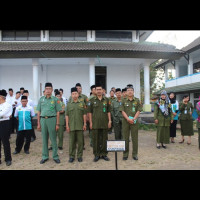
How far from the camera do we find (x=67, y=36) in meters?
13.2

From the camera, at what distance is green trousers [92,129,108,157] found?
4746 millimetres

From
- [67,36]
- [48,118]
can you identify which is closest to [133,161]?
[48,118]

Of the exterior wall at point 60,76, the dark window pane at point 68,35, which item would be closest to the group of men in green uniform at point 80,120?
the exterior wall at point 60,76

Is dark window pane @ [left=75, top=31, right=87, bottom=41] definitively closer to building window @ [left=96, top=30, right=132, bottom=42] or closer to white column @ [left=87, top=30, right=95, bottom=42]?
white column @ [left=87, top=30, right=95, bottom=42]

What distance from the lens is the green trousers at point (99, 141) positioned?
15.6 ft

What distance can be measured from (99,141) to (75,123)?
31.8 inches

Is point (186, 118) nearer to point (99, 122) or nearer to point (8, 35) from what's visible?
point (99, 122)

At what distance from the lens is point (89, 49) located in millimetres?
10695

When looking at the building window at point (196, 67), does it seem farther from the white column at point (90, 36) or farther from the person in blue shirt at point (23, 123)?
the person in blue shirt at point (23, 123)

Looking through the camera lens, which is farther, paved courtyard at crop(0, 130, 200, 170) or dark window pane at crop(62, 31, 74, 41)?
dark window pane at crop(62, 31, 74, 41)

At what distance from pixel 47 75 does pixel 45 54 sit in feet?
8.37

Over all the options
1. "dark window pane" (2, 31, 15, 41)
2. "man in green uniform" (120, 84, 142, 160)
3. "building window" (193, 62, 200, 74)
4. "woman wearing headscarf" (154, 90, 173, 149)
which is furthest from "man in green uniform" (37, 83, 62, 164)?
"building window" (193, 62, 200, 74)

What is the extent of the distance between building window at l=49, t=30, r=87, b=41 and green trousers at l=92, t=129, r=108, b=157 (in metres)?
10.0

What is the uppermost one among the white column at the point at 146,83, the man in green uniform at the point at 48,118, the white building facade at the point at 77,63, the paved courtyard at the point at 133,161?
the white building facade at the point at 77,63
